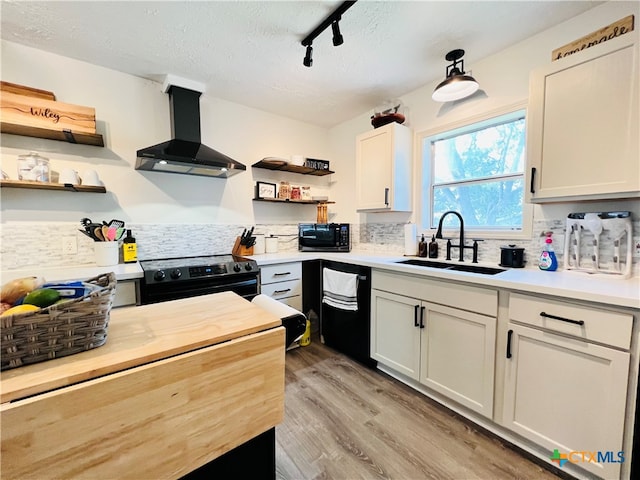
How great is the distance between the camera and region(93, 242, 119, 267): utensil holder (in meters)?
2.06

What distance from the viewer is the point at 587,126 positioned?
4.86 ft

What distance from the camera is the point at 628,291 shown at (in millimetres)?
1243

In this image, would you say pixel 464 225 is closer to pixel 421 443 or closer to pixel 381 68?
pixel 381 68

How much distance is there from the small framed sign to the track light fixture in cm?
140

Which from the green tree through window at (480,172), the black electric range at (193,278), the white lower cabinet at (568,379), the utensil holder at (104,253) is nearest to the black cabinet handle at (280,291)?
the black electric range at (193,278)

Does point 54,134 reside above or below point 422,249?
above

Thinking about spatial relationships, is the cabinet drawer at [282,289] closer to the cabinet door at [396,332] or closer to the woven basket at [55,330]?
the cabinet door at [396,332]

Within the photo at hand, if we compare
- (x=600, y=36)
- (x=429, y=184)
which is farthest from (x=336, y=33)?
(x=429, y=184)

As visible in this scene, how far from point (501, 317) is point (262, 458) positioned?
4.72 feet

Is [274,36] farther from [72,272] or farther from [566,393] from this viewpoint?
[566,393]

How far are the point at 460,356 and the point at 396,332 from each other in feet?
1.60

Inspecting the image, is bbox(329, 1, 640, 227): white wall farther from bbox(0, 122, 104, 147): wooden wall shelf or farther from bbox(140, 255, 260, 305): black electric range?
bbox(0, 122, 104, 147): wooden wall shelf

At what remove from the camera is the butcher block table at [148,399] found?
54cm

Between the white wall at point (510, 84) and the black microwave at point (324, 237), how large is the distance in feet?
1.27
